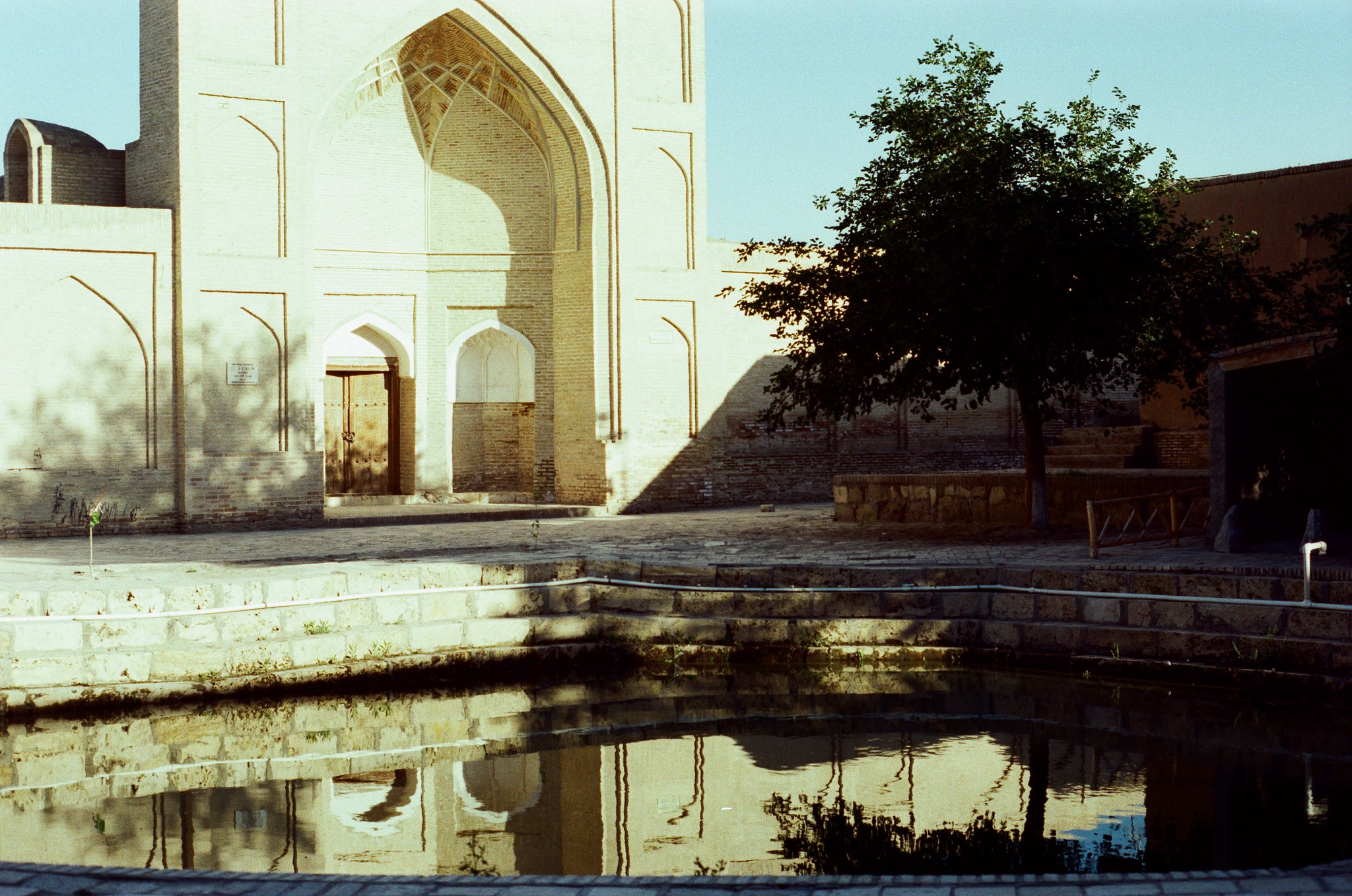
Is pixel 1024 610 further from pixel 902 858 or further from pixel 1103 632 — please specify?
pixel 902 858

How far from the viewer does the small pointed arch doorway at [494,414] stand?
753 inches

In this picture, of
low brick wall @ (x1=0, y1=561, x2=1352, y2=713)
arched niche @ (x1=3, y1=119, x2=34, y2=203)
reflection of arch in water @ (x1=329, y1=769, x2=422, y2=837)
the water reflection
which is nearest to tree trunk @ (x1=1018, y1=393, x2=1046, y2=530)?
low brick wall @ (x1=0, y1=561, x2=1352, y2=713)

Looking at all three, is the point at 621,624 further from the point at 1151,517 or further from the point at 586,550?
the point at 1151,517

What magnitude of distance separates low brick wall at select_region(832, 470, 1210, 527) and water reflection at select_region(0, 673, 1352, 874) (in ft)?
14.1

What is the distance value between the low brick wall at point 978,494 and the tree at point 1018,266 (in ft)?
1.42

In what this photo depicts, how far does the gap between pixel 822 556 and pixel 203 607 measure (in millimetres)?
4984

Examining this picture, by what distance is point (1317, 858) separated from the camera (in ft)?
19.0

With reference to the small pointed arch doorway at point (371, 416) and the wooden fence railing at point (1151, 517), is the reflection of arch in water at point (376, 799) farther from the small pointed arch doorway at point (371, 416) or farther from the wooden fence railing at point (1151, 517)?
the small pointed arch doorway at point (371, 416)

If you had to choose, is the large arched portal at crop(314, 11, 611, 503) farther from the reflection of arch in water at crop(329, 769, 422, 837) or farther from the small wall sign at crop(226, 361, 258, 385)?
the reflection of arch in water at crop(329, 769, 422, 837)

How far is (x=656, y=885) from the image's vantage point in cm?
417

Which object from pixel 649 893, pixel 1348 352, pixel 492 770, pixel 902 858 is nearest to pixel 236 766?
pixel 492 770

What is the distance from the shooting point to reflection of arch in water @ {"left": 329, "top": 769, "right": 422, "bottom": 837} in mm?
6574

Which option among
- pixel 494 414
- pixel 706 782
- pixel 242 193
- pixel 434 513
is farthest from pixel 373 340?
pixel 706 782

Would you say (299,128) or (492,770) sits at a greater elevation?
(299,128)
